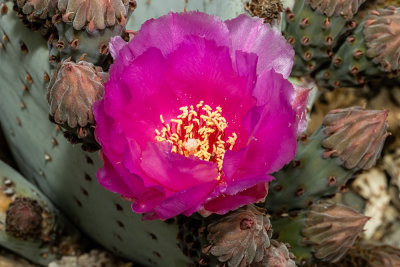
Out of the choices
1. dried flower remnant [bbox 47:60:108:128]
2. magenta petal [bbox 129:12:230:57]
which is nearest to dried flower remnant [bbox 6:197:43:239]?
dried flower remnant [bbox 47:60:108:128]

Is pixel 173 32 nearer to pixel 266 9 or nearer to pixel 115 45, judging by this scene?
pixel 115 45

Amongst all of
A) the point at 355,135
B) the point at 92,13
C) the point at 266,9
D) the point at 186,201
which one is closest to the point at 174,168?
the point at 186,201

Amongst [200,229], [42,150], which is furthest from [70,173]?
[200,229]

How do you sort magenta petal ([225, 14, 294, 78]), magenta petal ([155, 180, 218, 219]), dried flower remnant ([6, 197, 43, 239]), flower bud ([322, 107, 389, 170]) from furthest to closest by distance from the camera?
dried flower remnant ([6, 197, 43, 239]), flower bud ([322, 107, 389, 170]), magenta petal ([225, 14, 294, 78]), magenta petal ([155, 180, 218, 219])

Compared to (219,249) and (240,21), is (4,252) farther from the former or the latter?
(240,21)

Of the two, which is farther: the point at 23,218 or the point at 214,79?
the point at 23,218

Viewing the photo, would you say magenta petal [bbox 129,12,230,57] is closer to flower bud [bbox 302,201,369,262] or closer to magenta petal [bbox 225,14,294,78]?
magenta petal [bbox 225,14,294,78]

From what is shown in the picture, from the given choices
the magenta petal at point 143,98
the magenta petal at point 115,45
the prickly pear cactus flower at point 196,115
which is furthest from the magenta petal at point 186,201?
the magenta petal at point 115,45
